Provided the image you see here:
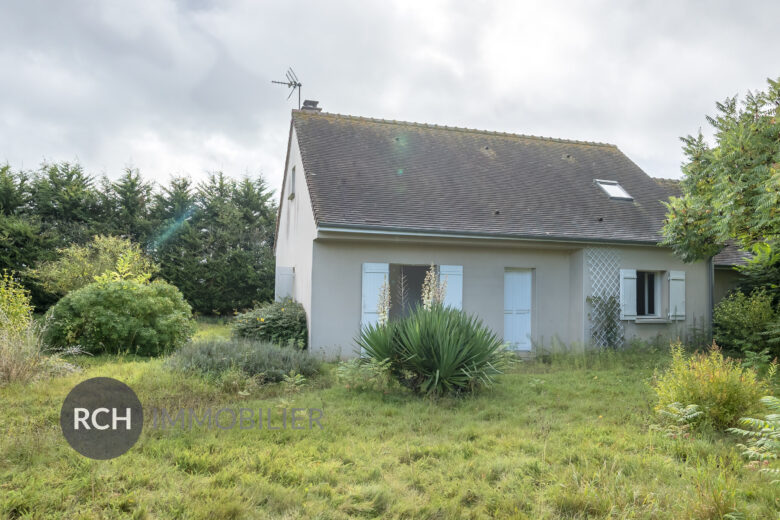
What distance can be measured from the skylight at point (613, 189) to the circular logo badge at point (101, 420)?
1131cm

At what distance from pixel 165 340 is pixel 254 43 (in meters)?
5.94

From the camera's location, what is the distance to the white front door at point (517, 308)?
1005 cm

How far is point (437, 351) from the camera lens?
5910mm

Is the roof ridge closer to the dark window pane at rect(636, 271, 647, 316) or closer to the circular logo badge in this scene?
the dark window pane at rect(636, 271, 647, 316)

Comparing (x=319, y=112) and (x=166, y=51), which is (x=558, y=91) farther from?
(x=166, y=51)

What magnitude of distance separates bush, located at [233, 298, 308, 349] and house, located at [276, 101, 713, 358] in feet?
1.49

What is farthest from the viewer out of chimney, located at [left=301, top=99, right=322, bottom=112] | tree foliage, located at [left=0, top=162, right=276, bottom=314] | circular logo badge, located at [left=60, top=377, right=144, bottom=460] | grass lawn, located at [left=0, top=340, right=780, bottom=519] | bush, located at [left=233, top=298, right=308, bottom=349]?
tree foliage, located at [left=0, top=162, right=276, bottom=314]

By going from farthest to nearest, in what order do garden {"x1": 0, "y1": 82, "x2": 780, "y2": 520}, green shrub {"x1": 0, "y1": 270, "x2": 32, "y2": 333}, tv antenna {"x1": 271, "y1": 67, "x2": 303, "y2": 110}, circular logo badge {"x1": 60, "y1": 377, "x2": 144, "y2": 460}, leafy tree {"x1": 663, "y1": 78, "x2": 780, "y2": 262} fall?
tv antenna {"x1": 271, "y1": 67, "x2": 303, "y2": 110}
green shrub {"x1": 0, "y1": 270, "x2": 32, "y2": 333}
leafy tree {"x1": 663, "y1": 78, "x2": 780, "y2": 262}
circular logo badge {"x1": 60, "y1": 377, "x2": 144, "y2": 460}
garden {"x1": 0, "y1": 82, "x2": 780, "y2": 520}

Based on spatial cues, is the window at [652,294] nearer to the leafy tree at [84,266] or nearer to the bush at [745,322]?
the bush at [745,322]

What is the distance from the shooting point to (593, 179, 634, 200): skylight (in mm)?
11781

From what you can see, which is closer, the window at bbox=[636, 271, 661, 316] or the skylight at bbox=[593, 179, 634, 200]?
the window at bbox=[636, 271, 661, 316]

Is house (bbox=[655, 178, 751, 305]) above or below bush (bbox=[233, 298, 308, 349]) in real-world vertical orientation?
above

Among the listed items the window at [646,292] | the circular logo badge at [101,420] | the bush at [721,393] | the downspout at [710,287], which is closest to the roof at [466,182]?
the window at [646,292]

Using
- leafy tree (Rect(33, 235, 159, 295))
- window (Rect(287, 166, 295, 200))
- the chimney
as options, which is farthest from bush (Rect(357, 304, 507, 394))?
leafy tree (Rect(33, 235, 159, 295))
